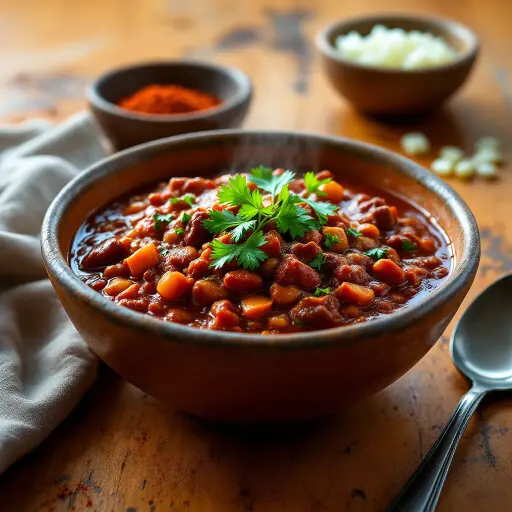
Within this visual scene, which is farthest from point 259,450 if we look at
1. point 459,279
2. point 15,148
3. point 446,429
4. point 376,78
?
point 376,78

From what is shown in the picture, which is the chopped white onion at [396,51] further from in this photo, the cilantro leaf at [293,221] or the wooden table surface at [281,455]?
the cilantro leaf at [293,221]

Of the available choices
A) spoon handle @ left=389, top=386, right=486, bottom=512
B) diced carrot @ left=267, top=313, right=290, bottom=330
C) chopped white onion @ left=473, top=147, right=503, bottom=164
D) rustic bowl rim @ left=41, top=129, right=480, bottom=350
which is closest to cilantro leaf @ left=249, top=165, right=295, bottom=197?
rustic bowl rim @ left=41, top=129, right=480, bottom=350

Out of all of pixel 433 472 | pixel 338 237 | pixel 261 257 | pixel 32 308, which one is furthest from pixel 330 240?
pixel 32 308

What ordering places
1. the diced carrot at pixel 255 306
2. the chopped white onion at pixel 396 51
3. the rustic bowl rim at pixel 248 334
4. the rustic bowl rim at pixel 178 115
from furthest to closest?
the chopped white onion at pixel 396 51 → the rustic bowl rim at pixel 178 115 → the diced carrot at pixel 255 306 → the rustic bowl rim at pixel 248 334

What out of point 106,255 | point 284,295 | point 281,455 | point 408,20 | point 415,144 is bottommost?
point 415,144

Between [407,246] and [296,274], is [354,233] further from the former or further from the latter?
[296,274]

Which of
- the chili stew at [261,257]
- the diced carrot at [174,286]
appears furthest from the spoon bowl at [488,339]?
the diced carrot at [174,286]
